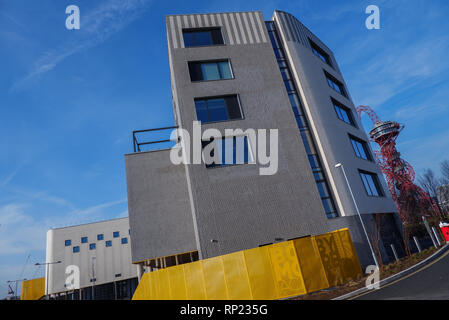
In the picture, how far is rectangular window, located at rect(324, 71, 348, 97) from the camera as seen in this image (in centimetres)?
2873

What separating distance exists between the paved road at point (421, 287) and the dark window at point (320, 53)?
966 inches

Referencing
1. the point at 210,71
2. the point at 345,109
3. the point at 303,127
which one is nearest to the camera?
the point at 303,127

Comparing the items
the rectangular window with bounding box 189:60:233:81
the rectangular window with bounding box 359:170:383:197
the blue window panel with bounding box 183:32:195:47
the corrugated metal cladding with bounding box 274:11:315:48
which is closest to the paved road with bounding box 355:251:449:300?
the rectangular window with bounding box 359:170:383:197

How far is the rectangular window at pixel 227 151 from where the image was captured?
19614 mm

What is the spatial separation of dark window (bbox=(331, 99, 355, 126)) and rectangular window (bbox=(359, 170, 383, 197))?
608cm

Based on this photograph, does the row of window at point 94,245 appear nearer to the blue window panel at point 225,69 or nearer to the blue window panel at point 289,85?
the blue window panel at point 225,69

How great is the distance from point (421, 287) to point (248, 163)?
12440mm

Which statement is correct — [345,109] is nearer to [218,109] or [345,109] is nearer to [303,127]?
[303,127]

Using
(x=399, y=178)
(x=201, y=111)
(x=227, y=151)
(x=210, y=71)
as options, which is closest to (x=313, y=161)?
(x=227, y=151)

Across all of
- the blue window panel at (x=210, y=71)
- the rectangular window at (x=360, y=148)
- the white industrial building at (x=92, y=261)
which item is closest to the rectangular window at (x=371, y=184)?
the rectangular window at (x=360, y=148)

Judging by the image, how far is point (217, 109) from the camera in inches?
839

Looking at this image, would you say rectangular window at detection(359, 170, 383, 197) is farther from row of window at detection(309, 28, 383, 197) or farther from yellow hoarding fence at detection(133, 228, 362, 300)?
yellow hoarding fence at detection(133, 228, 362, 300)

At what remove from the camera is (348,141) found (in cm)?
2456

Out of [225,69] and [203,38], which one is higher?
[203,38]
